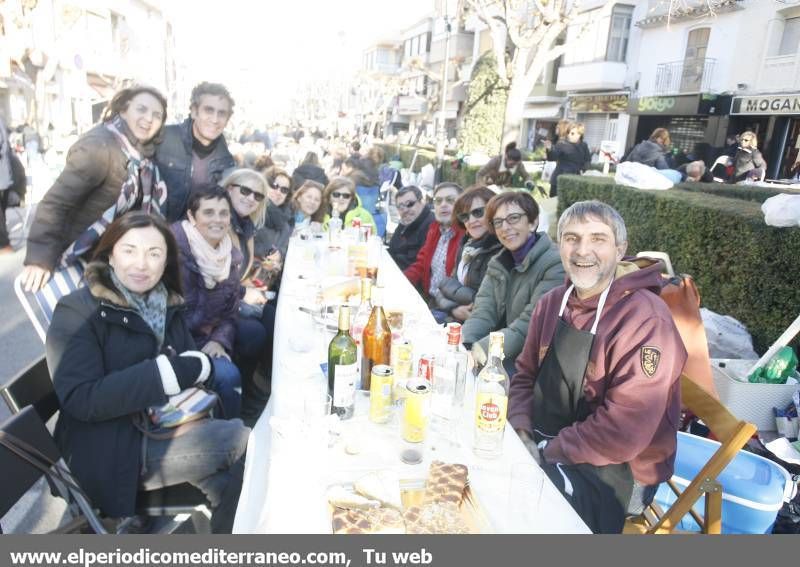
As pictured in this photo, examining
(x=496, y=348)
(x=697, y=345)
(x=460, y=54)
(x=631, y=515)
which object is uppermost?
(x=460, y=54)

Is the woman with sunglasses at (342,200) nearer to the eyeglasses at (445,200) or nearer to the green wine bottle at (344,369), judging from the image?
the eyeglasses at (445,200)

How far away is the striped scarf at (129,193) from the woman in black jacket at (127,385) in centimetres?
68

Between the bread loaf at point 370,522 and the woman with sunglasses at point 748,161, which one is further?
the woman with sunglasses at point 748,161

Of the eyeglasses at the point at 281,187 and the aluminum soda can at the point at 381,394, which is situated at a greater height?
the eyeglasses at the point at 281,187

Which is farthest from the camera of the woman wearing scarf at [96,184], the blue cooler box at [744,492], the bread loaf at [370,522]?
the woman wearing scarf at [96,184]

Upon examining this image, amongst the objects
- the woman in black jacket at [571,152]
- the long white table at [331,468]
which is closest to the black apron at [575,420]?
the long white table at [331,468]

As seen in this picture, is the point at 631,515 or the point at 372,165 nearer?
the point at 631,515

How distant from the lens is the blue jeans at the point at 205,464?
202cm

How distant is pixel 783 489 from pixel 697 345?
0.69 meters

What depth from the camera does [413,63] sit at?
2333 centimetres

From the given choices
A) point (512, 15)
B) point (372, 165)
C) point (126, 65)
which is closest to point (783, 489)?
point (372, 165)

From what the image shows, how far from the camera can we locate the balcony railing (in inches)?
671

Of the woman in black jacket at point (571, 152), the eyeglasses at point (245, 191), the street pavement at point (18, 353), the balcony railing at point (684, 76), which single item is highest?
the balcony railing at point (684, 76)

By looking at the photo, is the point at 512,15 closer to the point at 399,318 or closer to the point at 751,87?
the point at 751,87
